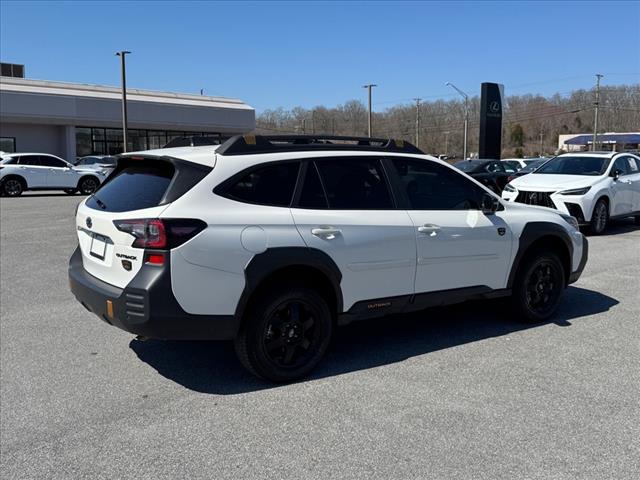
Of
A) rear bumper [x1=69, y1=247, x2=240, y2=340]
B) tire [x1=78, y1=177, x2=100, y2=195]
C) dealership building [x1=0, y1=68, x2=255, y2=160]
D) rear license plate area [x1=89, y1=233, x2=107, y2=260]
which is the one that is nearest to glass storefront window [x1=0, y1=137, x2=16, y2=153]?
dealership building [x1=0, y1=68, x2=255, y2=160]

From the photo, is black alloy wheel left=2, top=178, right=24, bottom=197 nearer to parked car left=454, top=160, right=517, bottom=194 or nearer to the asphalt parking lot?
parked car left=454, top=160, right=517, bottom=194

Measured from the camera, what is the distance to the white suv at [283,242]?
411 centimetres

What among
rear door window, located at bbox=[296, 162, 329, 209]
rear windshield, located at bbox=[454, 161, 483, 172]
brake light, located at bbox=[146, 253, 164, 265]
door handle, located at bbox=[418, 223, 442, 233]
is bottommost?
brake light, located at bbox=[146, 253, 164, 265]

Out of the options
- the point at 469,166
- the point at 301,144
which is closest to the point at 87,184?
the point at 469,166

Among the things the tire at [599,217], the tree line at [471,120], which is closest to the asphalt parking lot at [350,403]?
the tire at [599,217]

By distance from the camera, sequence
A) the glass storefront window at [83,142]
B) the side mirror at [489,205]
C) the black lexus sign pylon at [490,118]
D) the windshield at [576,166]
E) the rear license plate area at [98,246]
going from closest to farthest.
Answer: the rear license plate area at [98,246] < the side mirror at [489,205] < the windshield at [576,166] < the black lexus sign pylon at [490,118] < the glass storefront window at [83,142]

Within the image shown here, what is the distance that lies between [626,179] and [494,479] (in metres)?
11.9

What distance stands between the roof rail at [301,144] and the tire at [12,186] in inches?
893

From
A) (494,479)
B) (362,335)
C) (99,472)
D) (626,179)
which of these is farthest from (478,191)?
(626,179)

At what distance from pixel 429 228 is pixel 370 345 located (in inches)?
46.2

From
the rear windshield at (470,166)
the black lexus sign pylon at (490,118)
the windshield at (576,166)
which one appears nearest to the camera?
the windshield at (576,166)

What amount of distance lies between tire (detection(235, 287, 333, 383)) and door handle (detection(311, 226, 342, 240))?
0.42 meters

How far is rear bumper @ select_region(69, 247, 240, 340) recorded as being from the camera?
158 inches

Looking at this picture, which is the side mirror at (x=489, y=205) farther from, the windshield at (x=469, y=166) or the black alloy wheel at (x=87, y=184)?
the black alloy wheel at (x=87, y=184)
